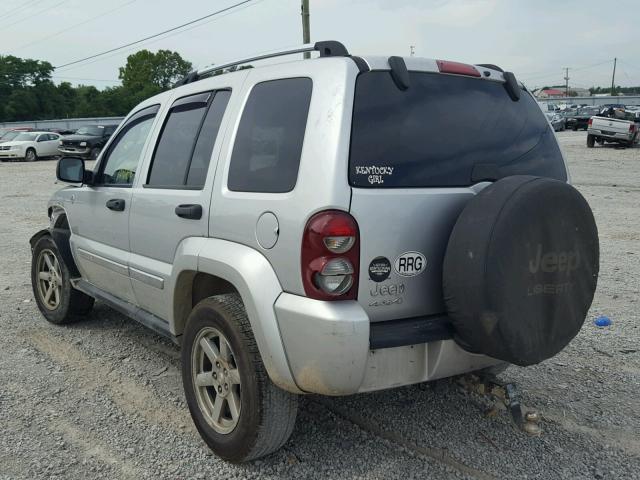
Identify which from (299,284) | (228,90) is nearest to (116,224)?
(228,90)

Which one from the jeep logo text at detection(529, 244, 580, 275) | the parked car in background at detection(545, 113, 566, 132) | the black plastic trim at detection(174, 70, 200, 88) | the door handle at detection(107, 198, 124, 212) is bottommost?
the parked car in background at detection(545, 113, 566, 132)

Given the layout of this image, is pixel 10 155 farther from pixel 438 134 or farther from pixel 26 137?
pixel 438 134

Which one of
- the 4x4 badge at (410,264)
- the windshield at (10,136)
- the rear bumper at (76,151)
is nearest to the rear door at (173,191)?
the 4x4 badge at (410,264)

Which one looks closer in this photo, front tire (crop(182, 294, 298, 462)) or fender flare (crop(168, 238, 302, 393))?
fender flare (crop(168, 238, 302, 393))

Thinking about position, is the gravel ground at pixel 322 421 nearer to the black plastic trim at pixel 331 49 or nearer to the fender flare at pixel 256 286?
the fender flare at pixel 256 286

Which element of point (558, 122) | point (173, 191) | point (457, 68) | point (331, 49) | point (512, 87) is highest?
point (331, 49)

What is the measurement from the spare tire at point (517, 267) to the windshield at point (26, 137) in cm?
3180

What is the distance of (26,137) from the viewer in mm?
30562

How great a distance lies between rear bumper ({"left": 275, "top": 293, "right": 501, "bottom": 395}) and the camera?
2.50m

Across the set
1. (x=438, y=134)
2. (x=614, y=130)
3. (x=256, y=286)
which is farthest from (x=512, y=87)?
(x=614, y=130)

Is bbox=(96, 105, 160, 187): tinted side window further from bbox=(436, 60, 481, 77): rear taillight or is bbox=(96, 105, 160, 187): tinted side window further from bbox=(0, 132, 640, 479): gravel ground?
bbox=(436, 60, 481, 77): rear taillight

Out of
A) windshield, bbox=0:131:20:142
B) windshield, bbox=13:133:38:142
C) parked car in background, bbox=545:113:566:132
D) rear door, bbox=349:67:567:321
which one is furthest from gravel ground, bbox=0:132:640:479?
parked car in background, bbox=545:113:566:132

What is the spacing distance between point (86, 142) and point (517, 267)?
28.6m

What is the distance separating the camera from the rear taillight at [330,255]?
2.53 metres
